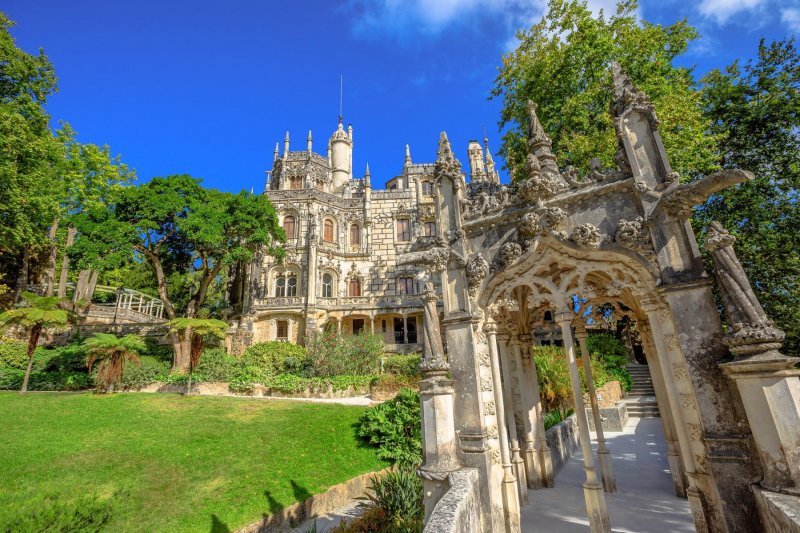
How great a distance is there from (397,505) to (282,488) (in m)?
3.36

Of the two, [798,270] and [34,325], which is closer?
[798,270]

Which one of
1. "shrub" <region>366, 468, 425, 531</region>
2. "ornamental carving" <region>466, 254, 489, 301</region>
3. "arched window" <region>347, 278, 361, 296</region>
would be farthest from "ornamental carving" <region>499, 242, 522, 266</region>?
"arched window" <region>347, 278, 361, 296</region>

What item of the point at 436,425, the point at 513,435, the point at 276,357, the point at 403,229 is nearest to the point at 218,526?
the point at 436,425

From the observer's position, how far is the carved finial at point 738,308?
3.78 metres

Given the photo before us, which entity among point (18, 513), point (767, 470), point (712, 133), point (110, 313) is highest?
point (712, 133)

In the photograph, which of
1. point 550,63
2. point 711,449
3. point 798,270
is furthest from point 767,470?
point 550,63

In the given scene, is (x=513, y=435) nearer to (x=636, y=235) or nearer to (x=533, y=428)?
(x=533, y=428)

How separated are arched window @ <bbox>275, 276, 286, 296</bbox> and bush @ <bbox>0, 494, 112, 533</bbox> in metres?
27.3

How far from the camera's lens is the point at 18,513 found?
4.71 metres

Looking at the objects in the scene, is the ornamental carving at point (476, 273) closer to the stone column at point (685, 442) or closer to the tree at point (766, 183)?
the stone column at point (685, 442)

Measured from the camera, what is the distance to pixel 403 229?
37188mm

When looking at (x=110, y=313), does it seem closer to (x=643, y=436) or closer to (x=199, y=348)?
(x=199, y=348)

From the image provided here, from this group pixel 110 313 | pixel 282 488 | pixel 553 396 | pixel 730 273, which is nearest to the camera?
pixel 730 273

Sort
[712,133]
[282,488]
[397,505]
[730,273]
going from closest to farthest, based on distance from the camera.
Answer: [730,273] → [397,505] → [282,488] → [712,133]
